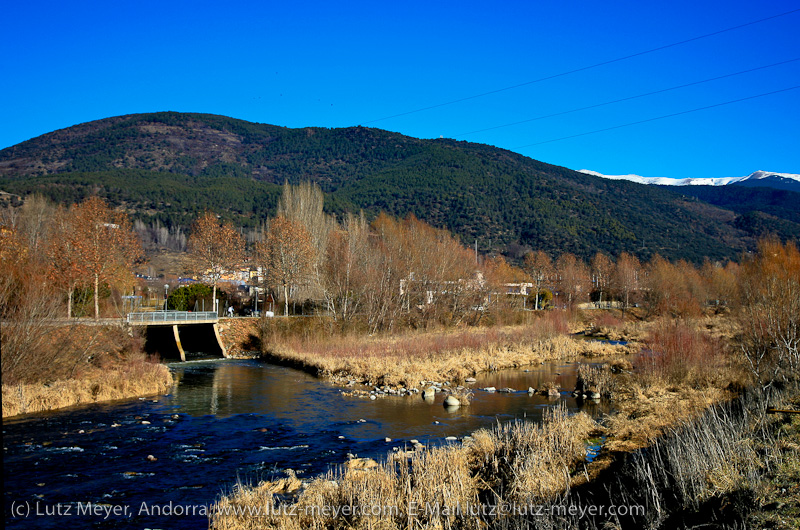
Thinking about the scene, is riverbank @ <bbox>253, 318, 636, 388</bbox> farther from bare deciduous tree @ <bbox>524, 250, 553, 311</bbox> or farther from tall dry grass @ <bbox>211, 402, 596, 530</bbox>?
bare deciduous tree @ <bbox>524, 250, 553, 311</bbox>

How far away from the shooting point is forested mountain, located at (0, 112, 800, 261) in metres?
120

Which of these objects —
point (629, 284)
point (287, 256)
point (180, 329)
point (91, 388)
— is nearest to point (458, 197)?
point (629, 284)

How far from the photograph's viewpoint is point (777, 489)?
25.6 feet

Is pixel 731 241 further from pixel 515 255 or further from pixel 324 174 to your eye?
pixel 324 174

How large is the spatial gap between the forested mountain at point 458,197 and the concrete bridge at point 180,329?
6693 cm

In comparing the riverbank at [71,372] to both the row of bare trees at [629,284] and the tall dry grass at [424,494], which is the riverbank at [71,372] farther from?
the row of bare trees at [629,284]

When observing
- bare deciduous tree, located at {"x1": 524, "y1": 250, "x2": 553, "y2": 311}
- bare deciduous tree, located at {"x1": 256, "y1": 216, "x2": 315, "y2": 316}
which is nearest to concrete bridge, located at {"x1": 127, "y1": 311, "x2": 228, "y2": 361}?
bare deciduous tree, located at {"x1": 256, "y1": 216, "x2": 315, "y2": 316}

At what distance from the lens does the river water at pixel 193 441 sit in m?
11.2

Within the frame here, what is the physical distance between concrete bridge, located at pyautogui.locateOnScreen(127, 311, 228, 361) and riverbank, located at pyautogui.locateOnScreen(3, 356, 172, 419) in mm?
9368

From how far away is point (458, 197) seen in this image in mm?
153875

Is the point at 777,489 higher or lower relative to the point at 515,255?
lower

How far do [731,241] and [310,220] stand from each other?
13476cm

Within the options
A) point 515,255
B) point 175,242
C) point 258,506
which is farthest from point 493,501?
point 515,255

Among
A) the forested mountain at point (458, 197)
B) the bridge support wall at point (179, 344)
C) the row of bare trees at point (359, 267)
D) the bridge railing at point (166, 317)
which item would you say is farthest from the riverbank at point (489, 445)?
the forested mountain at point (458, 197)
